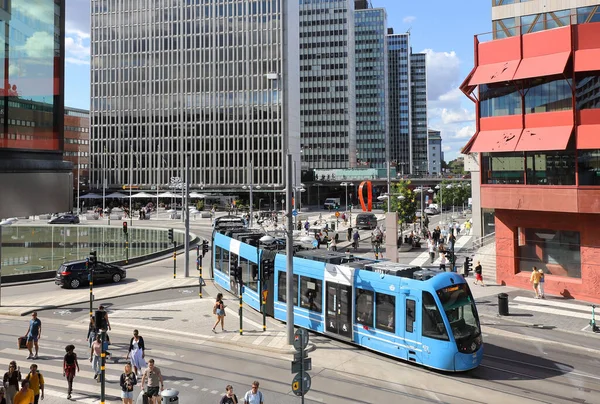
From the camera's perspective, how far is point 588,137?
82.6 feet

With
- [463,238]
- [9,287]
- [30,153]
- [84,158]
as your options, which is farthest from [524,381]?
[84,158]

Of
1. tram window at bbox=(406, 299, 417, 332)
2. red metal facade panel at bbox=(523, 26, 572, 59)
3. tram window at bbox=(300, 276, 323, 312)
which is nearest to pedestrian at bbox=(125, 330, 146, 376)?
tram window at bbox=(300, 276, 323, 312)

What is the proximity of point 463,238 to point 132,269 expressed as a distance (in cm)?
3304

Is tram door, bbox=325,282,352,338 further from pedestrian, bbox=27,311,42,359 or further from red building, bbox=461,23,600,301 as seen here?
red building, bbox=461,23,600,301

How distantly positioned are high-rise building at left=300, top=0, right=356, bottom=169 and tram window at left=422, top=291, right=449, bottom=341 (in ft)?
424

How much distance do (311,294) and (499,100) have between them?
1817 cm

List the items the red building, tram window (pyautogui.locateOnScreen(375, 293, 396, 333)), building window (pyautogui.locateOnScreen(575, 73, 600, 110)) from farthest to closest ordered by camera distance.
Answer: the red building
building window (pyautogui.locateOnScreen(575, 73, 600, 110))
tram window (pyautogui.locateOnScreen(375, 293, 396, 333))

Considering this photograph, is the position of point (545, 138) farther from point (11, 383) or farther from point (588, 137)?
point (11, 383)

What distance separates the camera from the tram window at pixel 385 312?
628 inches

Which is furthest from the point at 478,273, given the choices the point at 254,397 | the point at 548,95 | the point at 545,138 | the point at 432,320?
the point at 254,397

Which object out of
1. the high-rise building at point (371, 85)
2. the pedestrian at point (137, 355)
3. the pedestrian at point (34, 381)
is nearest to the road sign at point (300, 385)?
the pedestrian at point (137, 355)

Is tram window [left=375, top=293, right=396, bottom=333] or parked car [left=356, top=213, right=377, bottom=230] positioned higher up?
parked car [left=356, top=213, right=377, bottom=230]

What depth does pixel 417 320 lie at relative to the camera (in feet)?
49.8

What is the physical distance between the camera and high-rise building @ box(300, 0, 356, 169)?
142 m
